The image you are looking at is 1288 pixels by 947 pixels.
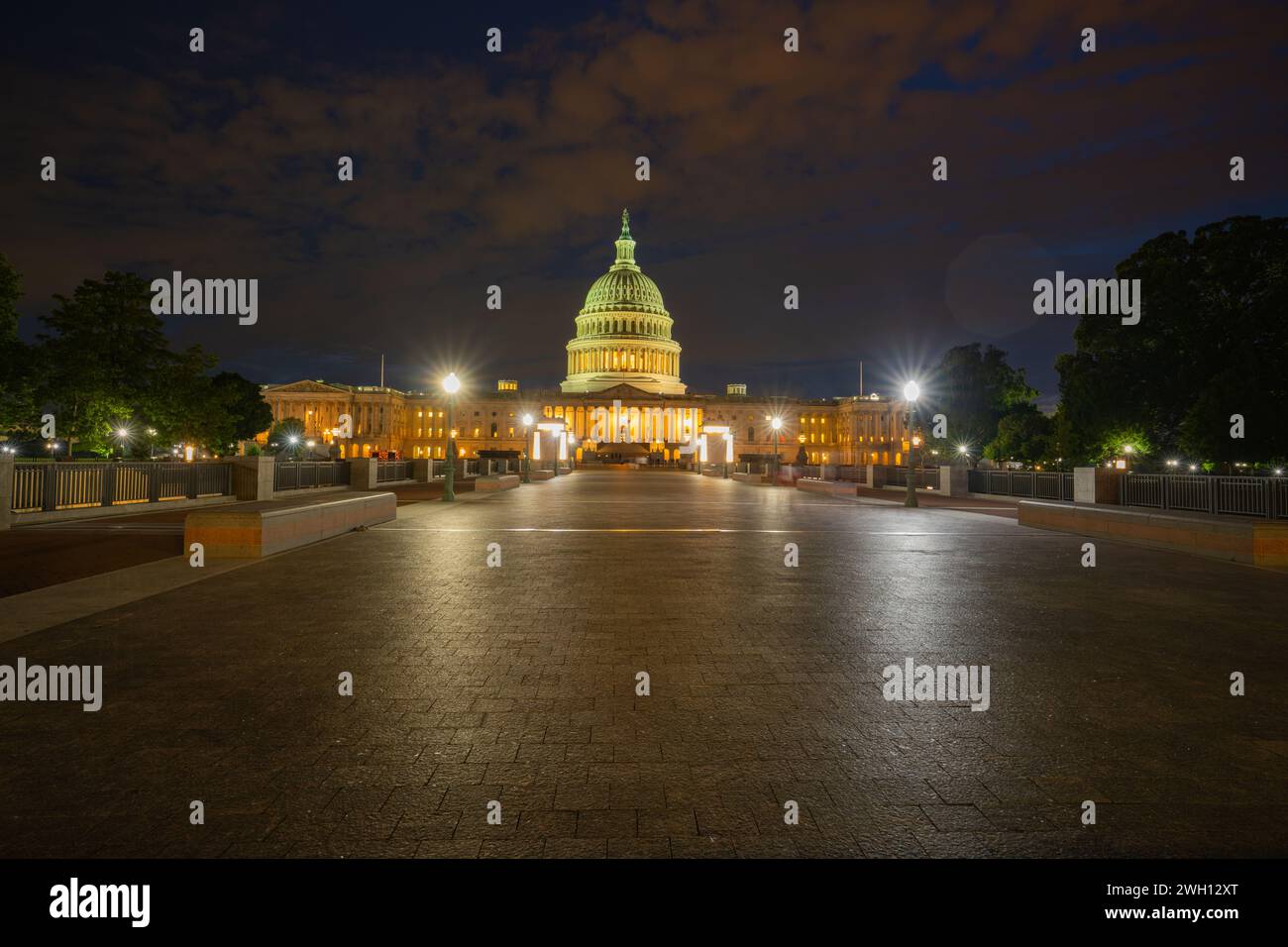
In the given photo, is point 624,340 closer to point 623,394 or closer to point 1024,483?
point 623,394

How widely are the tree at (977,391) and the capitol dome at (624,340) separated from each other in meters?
86.1

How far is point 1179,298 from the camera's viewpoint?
36688mm

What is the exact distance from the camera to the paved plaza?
3.83m

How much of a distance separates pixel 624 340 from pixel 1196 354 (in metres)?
120

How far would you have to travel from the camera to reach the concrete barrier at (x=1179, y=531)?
13.2 meters

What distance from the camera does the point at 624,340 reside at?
15038cm

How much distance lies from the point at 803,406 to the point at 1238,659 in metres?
146

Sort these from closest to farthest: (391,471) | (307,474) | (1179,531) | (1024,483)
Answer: (1179,531) < (307,474) < (1024,483) < (391,471)

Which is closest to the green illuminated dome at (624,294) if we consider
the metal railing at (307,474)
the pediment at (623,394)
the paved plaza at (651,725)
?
the pediment at (623,394)

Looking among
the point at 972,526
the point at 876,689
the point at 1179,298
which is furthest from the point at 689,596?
the point at 1179,298

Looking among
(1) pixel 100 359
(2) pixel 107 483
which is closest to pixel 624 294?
(1) pixel 100 359
